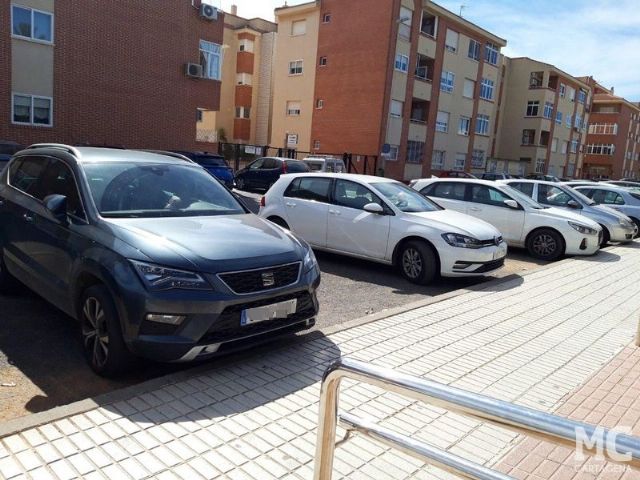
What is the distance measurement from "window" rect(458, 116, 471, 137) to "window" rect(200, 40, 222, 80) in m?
21.4

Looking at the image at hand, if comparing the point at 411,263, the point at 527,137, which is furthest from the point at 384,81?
the point at 411,263

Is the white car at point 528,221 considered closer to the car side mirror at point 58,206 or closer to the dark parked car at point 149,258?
the dark parked car at point 149,258

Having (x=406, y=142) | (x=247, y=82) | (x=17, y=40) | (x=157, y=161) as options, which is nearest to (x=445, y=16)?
(x=406, y=142)

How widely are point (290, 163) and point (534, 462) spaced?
1851 cm

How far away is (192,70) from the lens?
23.7 metres

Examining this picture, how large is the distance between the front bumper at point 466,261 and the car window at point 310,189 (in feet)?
7.46

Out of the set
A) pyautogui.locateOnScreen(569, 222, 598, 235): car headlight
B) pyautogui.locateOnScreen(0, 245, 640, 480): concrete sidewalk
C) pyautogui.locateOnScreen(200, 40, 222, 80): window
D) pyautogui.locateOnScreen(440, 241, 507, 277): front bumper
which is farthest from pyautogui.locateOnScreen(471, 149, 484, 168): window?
pyautogui.locateOnScreen(0, 245, 640, 480): concrete sidewalk

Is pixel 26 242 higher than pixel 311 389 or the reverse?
higher

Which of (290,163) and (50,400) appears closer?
(50,400)

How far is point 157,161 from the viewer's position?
5.38 metres

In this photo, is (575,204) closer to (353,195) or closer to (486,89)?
(353,195)

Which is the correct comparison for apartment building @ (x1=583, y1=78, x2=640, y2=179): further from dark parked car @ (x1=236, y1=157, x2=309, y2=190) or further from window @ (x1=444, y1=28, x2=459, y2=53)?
dark parked car @ (x1=236, y1=157, x2=309, y2=190)

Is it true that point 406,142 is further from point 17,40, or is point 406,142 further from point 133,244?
point 133,244

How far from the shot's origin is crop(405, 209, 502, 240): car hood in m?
7.78
